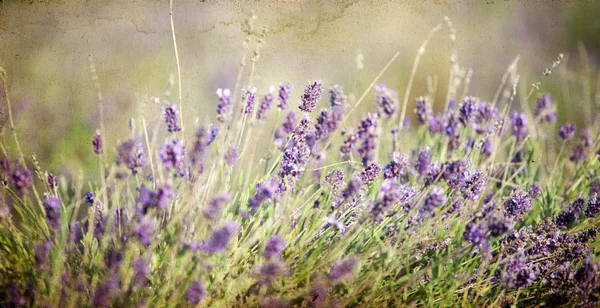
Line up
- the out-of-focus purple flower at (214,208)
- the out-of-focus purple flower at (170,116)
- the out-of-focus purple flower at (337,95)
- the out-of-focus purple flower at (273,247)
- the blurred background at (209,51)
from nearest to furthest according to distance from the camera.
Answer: the out-of-focus purple flower at (214,208)
the out-of-focus purple flower at (273,247)
the out-of-focus purple flower at (170,116)
the out-of-focus purple flower at (337,95)
the blurred background at (209,51)

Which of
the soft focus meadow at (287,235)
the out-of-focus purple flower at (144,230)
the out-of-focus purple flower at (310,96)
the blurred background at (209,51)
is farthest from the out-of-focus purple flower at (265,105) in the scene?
the blurred background at (209,51)

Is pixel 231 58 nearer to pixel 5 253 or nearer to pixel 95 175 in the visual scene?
pixel 95 175

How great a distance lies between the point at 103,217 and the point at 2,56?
1630mm

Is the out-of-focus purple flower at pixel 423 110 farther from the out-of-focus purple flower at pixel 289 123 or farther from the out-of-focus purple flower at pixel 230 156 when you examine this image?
the out-of-focus purple flower at pixel 230 156

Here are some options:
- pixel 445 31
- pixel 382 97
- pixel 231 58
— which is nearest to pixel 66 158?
pixel 231 58

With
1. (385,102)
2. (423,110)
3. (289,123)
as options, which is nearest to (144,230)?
Answer: (289,123)

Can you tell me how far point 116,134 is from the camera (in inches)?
113

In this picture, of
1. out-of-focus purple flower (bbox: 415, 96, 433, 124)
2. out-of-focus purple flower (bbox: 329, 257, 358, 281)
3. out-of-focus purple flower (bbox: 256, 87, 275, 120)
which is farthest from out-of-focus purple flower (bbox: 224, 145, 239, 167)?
out-of-focus purple flower (bbox: 415, 96, 433, 124)

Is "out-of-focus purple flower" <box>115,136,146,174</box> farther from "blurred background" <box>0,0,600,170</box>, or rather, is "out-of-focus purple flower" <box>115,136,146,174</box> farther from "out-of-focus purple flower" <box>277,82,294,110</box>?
"blurred background" <box>0,0,600,170</box>

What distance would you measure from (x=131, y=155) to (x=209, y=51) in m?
1.77

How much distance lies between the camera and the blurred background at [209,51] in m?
2.75

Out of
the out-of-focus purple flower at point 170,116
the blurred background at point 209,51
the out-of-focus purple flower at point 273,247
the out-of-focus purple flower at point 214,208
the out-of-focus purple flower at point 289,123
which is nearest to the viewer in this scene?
the out-of-focus purple flower at point 214,208

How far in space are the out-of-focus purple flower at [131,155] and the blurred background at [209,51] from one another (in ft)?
3.22

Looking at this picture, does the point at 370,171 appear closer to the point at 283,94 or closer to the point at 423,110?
the point at 423,110
